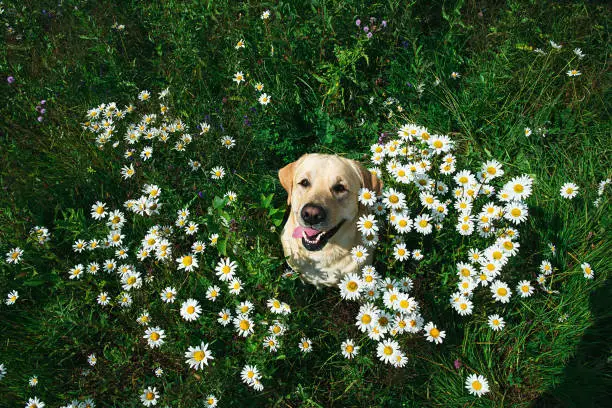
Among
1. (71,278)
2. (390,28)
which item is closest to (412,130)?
(390,28)

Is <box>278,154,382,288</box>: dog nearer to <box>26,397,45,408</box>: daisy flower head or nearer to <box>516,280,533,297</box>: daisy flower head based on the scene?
<box>516,280,533,297</box>: daisy flower head

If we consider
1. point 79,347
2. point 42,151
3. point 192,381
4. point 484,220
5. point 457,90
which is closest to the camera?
point 192,381

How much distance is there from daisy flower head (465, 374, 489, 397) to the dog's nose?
4.95 feet

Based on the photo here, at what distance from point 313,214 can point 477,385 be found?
1.62m

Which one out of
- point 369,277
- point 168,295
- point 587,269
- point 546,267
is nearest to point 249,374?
point 168,295

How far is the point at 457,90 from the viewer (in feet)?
13.0

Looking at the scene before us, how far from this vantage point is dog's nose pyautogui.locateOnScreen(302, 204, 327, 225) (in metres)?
2.48

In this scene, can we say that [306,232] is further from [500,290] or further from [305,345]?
[500,290]

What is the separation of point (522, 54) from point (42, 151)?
5252mm

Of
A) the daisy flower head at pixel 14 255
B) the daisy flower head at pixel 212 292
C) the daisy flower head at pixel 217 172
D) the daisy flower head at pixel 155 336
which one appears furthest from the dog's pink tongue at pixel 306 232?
the daisy flower head at pixel 14 255

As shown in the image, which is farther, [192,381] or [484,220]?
[484,220]

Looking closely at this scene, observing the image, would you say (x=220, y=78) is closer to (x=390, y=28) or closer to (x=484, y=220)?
(x=390, y=28)

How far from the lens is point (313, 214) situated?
8.14ft

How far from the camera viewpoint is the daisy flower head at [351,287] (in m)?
2.31
